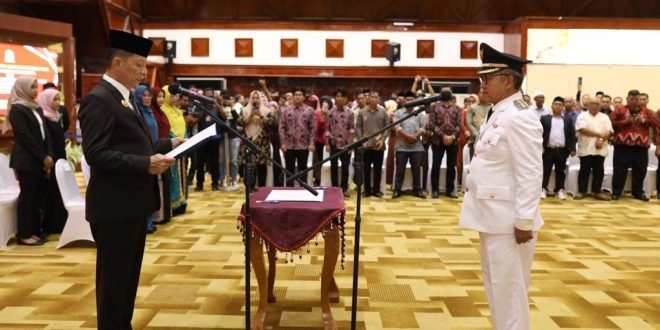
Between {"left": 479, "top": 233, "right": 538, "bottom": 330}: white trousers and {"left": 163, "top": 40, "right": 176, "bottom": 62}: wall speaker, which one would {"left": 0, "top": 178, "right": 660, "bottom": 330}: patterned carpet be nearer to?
{"left": 479, "top": 233, "right": 538, "bottom": 330}: white trousers

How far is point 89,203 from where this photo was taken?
7.46ft

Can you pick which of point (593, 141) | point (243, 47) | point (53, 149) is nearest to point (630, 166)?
point (593, 141)

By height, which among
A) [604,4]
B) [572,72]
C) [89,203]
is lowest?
[89,203]

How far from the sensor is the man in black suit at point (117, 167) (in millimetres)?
2189

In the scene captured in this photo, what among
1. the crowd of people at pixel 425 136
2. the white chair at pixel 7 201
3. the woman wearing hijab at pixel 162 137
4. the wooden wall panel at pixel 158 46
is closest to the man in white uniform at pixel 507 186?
the woman wearing hijab at pixel 162 137

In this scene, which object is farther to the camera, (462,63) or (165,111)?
(462,63)

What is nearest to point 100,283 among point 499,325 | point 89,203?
point 89,203

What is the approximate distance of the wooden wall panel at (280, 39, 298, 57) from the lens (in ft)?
41.8

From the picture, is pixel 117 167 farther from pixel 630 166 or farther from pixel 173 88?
pixel 630 166

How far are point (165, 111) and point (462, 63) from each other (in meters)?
8.49

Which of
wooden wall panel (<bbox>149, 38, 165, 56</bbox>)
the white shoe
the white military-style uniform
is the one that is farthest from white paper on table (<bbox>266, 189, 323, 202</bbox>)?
wooden wall panel (<bbox>149, 38, 165, 56</bbox>)

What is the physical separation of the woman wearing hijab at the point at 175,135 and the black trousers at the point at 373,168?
95.8 inches

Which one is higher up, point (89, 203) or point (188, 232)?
Result: point (89, 203)

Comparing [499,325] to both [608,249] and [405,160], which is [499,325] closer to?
[608,249]
